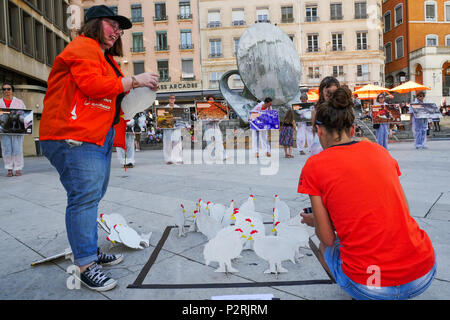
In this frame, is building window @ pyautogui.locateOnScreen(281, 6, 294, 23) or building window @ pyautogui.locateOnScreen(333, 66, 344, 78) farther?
building window @ pyautogui.locateOnScreen(281, 6, 294, 23)

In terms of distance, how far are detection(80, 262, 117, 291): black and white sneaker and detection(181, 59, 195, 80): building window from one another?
1393 inches

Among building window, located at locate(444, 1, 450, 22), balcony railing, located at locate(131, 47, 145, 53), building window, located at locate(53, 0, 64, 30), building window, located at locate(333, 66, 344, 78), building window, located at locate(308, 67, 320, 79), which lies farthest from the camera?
building window, located at locate(444, 1, 450, 22)

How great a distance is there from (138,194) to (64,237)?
2.08m

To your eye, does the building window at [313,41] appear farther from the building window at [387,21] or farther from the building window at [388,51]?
the building window at [387,21]

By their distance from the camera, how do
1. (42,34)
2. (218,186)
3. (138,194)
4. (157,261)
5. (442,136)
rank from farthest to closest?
(42,34), (442,136), (218,186), (138,194), (157,261)

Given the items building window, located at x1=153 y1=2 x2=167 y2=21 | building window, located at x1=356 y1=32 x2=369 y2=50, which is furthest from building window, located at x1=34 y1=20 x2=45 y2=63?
building window, located at x1=356 y1=32 x2=369 y2=50

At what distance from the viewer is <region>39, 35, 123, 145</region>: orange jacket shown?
2154mm

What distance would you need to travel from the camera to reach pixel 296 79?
1508 centimetres

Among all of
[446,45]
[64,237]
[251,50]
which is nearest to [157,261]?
[64,237]

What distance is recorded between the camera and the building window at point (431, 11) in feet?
123

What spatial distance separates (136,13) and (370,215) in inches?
1594

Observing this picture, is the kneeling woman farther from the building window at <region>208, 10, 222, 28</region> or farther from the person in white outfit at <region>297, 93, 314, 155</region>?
the building window at <region>208, 10, 222, 28</region>

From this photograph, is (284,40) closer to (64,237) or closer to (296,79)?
(296,79)

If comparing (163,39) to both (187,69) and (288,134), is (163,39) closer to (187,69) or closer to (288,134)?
(187,69)
